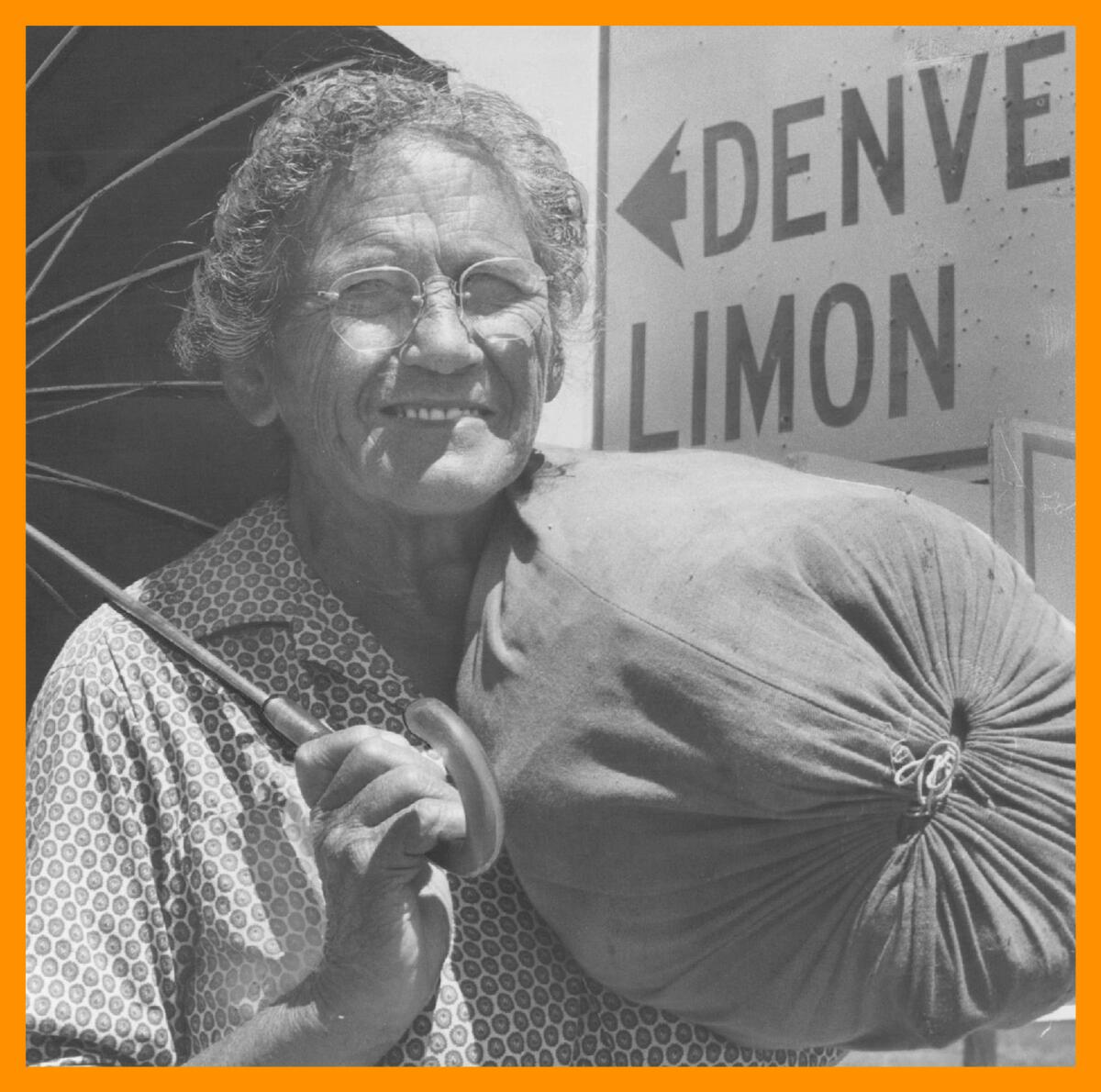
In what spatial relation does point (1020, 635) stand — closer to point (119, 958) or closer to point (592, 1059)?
point (592, 1059)

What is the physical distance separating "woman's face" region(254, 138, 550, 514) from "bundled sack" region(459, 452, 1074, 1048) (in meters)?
0.29

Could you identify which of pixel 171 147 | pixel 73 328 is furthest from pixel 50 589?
pixel 171 147

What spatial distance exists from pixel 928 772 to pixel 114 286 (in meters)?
1.46

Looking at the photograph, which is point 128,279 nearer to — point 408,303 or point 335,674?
point 408,303

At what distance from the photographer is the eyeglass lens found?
216cm

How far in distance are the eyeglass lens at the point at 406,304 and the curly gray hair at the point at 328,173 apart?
0.40 feet

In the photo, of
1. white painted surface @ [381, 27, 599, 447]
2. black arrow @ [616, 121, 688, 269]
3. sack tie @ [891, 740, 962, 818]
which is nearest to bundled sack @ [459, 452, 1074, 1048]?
sack tie @ [891, 740, 962, 818]

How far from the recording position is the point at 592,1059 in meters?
2.11

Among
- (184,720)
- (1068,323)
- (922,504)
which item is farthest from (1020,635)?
(184,720)

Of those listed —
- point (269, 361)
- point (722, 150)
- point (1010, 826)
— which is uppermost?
point (722, 150)

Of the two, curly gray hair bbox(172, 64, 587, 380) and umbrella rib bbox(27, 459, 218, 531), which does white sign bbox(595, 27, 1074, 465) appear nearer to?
curly gray hair bbox(172, 64, 587, 380)

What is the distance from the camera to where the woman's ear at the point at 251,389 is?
7.70 feet

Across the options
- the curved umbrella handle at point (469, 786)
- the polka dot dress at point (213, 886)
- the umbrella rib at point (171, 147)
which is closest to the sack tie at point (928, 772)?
the curved umbrella handle at point (469, 786)

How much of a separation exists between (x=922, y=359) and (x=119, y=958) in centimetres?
142
